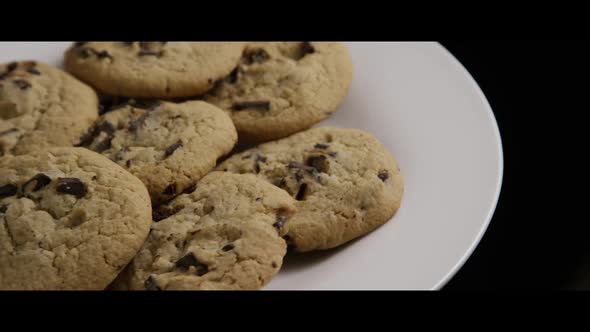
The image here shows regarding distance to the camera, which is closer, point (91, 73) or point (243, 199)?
point (243, 199)

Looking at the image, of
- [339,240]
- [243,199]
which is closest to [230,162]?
[243,199]

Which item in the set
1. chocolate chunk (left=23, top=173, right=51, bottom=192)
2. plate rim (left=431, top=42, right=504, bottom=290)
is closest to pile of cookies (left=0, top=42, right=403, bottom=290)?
chocolate chunk (left=23, top=173, right=51, bottom=192)

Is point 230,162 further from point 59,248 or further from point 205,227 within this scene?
point 59,248

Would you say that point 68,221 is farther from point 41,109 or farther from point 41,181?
point 41,109

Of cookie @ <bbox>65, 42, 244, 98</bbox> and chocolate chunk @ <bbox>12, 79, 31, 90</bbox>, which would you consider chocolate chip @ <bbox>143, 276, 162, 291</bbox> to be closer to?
cookie @ <bbox>65, 42, 244, 98</bbox>

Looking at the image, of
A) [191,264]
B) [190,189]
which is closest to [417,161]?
[190,189]

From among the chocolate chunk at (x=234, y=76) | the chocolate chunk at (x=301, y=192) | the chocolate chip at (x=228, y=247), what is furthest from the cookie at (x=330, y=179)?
the chocolate chunk at (x=234, y=76)

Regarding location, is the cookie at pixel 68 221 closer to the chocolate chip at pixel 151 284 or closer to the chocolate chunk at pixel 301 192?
the chocolate chip at pixel 151 284
